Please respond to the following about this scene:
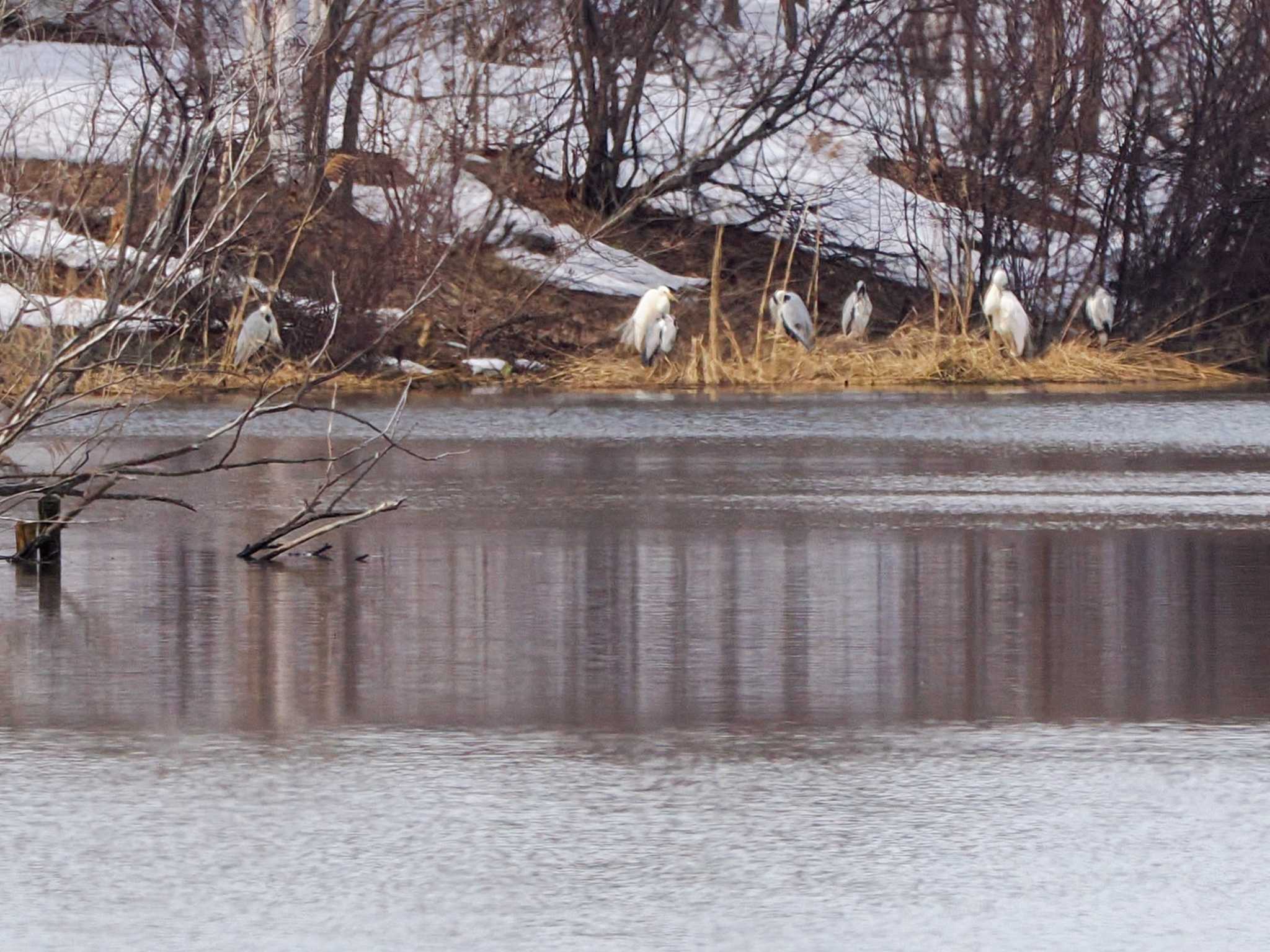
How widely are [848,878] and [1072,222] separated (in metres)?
31.9

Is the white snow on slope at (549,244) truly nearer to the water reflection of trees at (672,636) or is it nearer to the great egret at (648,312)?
the great egret at (648,312)

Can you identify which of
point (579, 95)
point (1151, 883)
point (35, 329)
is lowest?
point (1151, 883)

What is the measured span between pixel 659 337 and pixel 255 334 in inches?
196

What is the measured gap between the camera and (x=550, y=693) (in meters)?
8.16

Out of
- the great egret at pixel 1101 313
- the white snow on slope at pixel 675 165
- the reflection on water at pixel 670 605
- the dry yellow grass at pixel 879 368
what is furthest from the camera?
the white snow on slope at pixel 675 165

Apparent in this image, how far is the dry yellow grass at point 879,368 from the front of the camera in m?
30.3

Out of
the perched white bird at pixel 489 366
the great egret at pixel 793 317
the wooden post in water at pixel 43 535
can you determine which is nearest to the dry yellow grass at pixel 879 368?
the great egret at pixel 793 317

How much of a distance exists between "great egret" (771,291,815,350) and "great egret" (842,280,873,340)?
5.69 feet

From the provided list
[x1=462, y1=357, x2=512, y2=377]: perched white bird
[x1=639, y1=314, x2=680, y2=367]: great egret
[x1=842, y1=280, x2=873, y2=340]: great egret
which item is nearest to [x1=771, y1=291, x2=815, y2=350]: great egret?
[x1=639, y1=314, x2=680, y2=367]: great egret

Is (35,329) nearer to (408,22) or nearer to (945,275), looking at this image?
(408,22)

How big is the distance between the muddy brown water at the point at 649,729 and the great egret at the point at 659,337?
572 inches

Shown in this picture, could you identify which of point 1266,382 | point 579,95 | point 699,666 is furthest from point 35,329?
point 699,666

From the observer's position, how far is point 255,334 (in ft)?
92.4

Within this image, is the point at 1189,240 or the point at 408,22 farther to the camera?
the point at 1189,240
